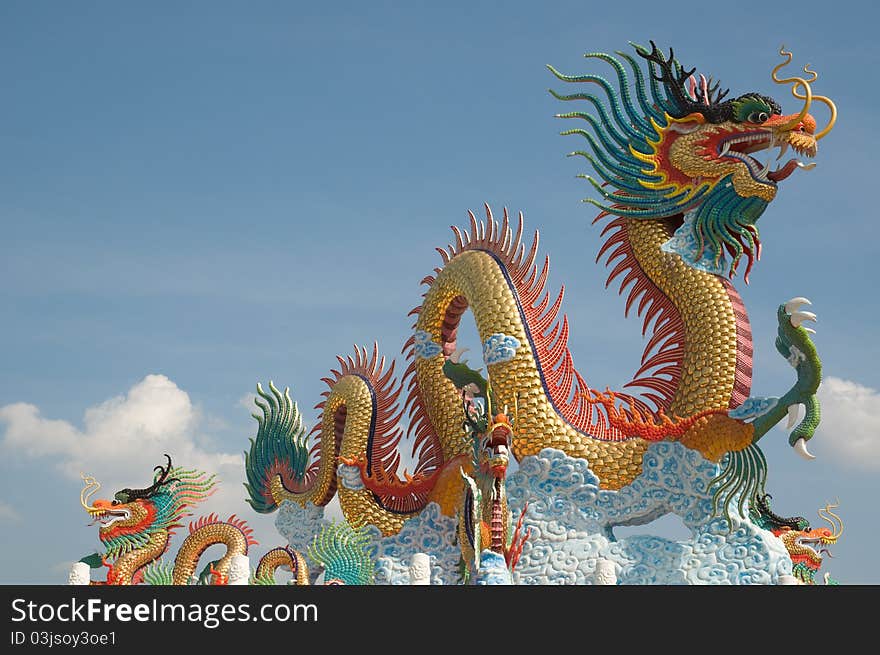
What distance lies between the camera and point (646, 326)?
11961mm

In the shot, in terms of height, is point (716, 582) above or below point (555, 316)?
below

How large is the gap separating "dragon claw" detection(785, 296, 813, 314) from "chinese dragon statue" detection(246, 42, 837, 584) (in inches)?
0.5

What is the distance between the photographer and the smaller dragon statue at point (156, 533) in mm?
13883

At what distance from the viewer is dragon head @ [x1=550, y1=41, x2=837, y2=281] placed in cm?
1145

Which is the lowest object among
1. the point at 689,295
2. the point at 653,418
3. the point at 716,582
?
the point at 716,582

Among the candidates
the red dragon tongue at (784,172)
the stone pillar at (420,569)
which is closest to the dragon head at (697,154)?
the red dragon tongue at (784,172)

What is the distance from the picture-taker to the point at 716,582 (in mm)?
10406

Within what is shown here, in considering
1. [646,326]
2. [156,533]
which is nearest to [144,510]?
[156,533]

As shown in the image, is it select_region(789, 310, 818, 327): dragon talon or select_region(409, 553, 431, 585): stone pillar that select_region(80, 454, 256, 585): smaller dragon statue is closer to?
select_region(409, 553, 431, 585): stone pillar

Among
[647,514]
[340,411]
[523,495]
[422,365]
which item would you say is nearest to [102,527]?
[340,411]

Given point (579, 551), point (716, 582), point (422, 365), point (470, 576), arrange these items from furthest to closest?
point (422, 365)
point (579, 551)
point (716, 582)
point (470, 576)

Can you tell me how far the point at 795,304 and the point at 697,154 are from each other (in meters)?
2.01

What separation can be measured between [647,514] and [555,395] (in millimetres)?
1509

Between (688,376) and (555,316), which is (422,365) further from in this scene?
(688,376)
